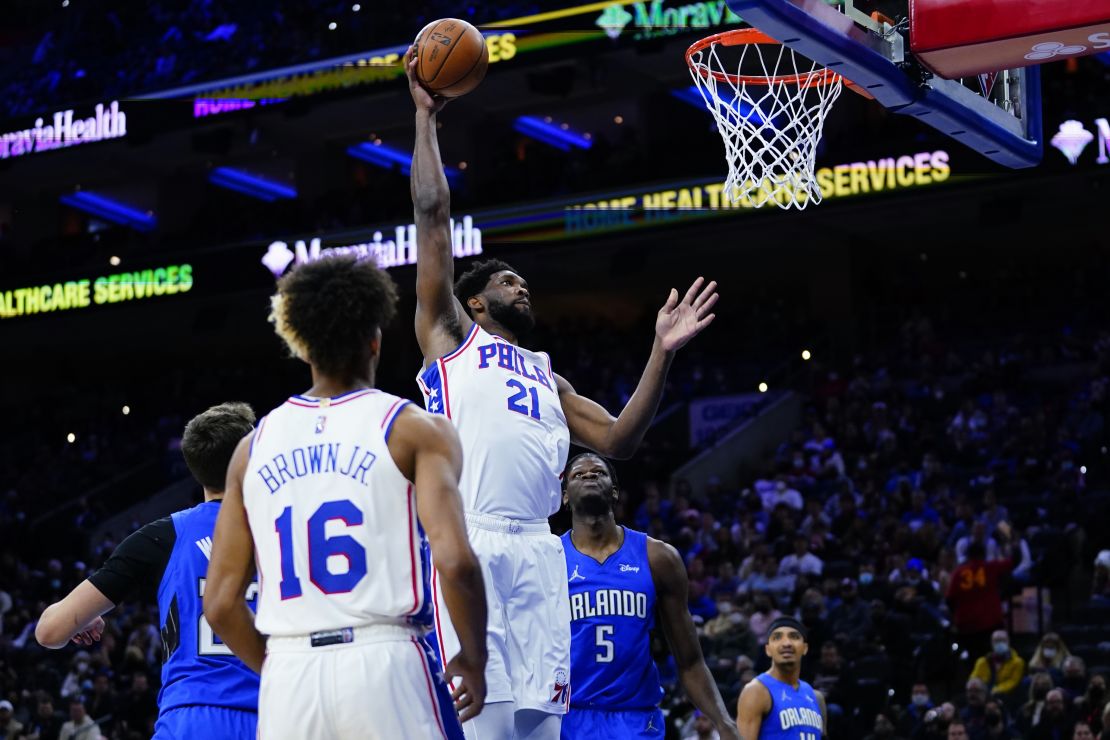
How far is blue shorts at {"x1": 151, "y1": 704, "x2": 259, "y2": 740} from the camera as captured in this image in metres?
4.40

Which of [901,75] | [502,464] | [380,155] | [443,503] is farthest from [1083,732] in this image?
[380,155]

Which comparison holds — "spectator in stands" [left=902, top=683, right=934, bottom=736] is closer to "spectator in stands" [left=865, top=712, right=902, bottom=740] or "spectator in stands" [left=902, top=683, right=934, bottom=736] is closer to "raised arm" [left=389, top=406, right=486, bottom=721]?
"spectator in stands" [left=865, top=712, right=902, bottom=740]

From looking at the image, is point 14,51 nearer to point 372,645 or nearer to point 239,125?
point 239,125

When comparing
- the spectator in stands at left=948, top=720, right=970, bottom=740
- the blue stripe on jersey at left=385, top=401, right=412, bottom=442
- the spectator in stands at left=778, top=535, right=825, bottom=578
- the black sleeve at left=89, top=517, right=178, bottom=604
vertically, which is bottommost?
the spectator in stands at left=948, top=720, right=970, bottom=740

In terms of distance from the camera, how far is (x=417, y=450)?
129 inches

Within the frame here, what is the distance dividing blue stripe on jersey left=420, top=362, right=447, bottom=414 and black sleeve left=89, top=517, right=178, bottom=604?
0.90m

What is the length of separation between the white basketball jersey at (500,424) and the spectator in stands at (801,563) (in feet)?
31.0

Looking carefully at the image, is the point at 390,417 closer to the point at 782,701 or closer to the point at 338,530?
the point at 338,530

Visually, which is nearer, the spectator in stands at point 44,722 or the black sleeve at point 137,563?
the black sleeve at point 137,563

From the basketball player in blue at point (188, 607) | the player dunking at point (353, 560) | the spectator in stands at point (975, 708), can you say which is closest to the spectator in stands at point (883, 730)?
the spectator in stands at point (975, 708)

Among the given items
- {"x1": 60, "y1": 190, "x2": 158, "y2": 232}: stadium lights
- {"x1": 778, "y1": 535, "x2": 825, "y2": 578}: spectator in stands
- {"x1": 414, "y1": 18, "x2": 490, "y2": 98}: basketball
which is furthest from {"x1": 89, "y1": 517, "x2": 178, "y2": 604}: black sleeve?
{"x1": 60, "y1": 190, "x2": 158, "y2": 232}: stadium lights

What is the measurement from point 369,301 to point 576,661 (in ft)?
9.82

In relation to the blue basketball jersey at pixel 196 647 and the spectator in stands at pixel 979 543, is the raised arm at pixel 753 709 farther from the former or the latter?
the spectator in stands at pixel 979 543

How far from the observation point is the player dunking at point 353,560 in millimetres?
3217
